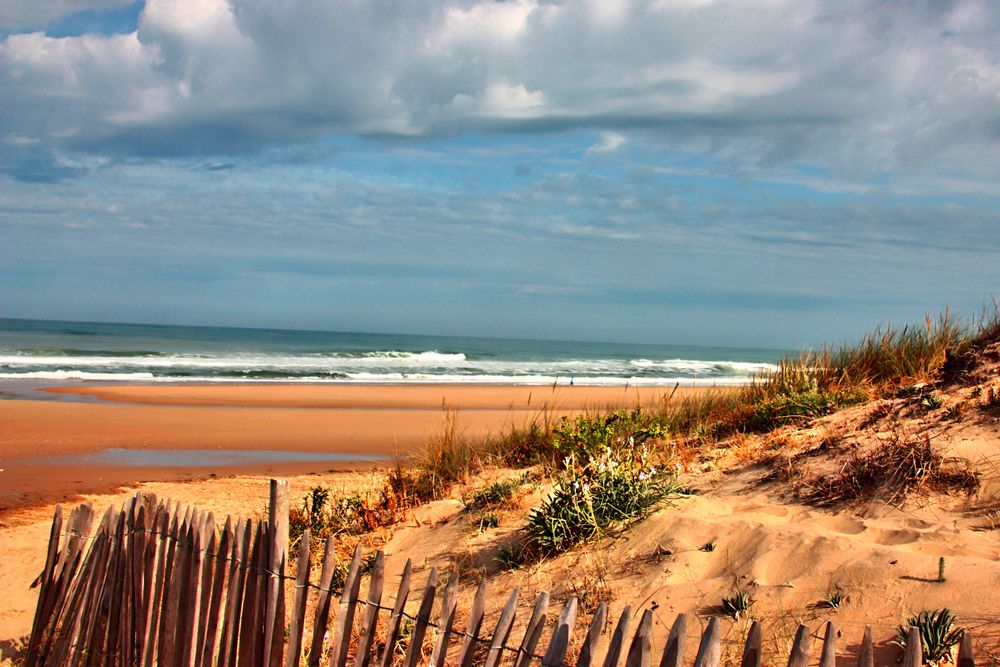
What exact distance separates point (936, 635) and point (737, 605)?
0.93 meters

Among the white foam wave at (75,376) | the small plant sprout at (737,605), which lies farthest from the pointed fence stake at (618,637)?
the white foam wave at (75,376)

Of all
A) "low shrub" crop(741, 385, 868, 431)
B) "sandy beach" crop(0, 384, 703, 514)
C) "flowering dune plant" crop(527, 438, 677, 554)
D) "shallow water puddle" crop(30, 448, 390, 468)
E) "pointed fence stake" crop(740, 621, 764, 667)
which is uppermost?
"low shrub" crop(741, 385, 868, 431)

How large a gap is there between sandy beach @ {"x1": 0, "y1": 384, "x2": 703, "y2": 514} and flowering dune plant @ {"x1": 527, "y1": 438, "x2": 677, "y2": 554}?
9.77 feet

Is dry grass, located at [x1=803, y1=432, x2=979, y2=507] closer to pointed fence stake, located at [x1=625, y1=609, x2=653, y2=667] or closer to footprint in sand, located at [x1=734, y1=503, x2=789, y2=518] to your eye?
footprint in sand, located at [x1=734, y1=503, x2=789, y2=518]

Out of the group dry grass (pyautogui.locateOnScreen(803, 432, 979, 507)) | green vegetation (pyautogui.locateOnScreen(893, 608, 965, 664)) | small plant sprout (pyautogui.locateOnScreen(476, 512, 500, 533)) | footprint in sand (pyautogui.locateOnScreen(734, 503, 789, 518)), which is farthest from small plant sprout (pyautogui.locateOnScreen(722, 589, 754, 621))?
small plant sprout (pyautogui.locateOnScreen(476, 512, 500, 533))

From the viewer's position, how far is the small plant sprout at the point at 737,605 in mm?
3986

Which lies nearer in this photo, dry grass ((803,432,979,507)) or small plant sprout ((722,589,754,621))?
small plant sprout ((722,589,754,621))

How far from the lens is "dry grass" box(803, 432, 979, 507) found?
4.95 meters

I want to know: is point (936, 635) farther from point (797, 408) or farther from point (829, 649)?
point (797, 408)

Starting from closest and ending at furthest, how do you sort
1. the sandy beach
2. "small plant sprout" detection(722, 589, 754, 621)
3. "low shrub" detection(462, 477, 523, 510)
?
"small plant sprout" detection(722, 589, 754, 621) → "low shrub" detection(462, 477, 523, 510) → the sandy beach

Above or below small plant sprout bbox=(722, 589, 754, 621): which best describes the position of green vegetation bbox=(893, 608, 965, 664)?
above

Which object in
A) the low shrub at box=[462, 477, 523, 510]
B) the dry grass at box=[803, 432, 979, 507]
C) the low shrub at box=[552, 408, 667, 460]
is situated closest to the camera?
the dry grass at box=[803, 432, 979, 507]

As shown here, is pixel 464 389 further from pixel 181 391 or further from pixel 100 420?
pixel 100 420

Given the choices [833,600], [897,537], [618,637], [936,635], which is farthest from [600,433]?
[618,637]
